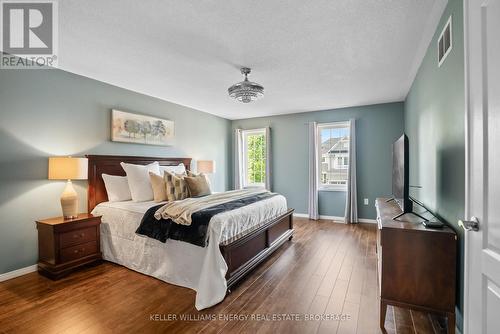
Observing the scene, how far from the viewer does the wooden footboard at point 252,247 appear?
7.87 feet

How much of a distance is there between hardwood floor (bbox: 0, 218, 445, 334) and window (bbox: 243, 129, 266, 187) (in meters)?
3.30

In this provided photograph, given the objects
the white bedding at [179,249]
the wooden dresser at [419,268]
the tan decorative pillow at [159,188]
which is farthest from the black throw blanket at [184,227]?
the wooden dresser at [419,268]

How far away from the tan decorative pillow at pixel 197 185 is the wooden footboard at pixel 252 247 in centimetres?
106

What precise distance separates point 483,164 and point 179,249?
2.43 m

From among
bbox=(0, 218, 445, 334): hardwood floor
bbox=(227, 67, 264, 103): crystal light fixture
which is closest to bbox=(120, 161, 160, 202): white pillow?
bbox=(0, 218, 445, 334): hardwood floor

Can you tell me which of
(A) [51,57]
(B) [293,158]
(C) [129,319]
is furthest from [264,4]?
(B) [293,158]

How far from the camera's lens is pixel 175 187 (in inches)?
130

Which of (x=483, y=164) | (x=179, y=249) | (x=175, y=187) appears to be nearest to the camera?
(x=483, y=164)

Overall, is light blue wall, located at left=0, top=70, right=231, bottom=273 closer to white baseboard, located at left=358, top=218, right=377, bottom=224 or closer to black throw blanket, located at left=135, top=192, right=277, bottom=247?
black throw blanket, located at left=135, top=192, right=277, bottom=247

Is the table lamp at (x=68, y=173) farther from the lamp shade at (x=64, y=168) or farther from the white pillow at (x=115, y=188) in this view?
the white pillow at (x=115, y=188)

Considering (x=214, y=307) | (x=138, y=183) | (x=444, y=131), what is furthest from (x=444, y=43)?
(x=138, y=183)

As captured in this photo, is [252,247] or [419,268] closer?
[419,268]

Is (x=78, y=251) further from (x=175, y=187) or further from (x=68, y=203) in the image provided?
(x=175, y=187)

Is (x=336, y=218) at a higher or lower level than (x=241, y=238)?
lower
